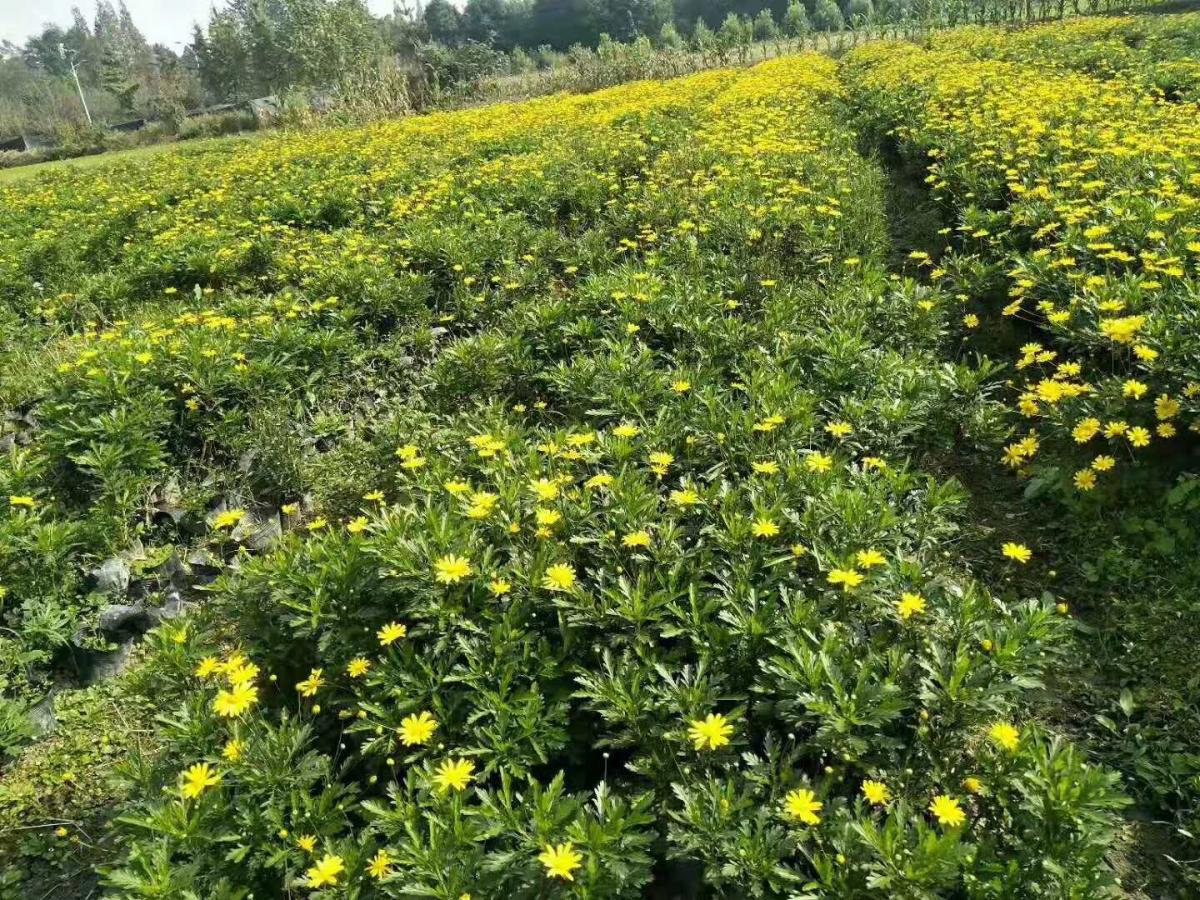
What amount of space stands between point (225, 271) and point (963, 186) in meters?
7.08

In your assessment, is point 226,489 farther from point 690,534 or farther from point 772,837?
point 772,837

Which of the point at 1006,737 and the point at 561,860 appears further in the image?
the point at 1006,737

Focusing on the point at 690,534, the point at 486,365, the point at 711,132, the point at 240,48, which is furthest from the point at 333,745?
the point at 240,48

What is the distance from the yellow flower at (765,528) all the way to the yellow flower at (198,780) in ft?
6.67

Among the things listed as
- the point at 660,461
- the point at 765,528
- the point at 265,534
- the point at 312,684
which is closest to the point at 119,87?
the point at 265,534

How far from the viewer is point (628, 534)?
295 centimetres

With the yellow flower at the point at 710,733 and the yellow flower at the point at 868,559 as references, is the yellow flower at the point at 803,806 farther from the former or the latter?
the yellow flower at the point at 868,559

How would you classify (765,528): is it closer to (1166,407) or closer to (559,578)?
(559,578)

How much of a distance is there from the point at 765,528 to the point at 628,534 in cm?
54

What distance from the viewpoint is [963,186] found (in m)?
6.91

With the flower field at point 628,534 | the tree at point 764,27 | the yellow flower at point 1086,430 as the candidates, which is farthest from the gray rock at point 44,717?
the tree at point 764,27

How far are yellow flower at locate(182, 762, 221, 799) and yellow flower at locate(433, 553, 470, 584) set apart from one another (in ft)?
3.01

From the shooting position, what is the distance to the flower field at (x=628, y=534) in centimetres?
217

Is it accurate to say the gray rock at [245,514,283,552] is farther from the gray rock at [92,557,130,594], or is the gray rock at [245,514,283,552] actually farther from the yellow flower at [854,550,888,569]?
the yellow flower at [854,550,888,569]
